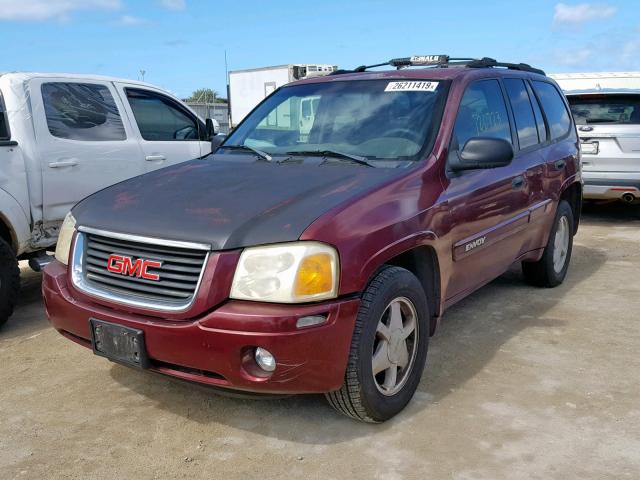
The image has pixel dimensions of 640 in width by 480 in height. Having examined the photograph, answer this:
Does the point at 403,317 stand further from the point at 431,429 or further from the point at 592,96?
the point at 592,96

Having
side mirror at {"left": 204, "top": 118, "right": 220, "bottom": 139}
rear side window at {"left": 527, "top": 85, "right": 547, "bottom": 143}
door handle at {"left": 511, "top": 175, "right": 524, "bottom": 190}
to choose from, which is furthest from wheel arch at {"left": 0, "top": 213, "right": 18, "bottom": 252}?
rear side window at {"left": 527, "top": 85, "right": 547, "bottom": 143}

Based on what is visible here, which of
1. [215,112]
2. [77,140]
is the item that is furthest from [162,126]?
[215,112]

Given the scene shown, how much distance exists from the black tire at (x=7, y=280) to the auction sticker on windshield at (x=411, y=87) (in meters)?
2.83

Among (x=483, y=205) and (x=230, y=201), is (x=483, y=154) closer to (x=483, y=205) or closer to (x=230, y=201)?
(x=483, y=205)

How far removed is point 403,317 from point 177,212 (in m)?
1.23

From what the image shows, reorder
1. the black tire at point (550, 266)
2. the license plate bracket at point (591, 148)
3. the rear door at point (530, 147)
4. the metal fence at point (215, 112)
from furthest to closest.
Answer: the metal fence at point (215, 112), the license plate bracket at point (591, 148), the black tire at point (550, 266), the rear door at point (530, 147)

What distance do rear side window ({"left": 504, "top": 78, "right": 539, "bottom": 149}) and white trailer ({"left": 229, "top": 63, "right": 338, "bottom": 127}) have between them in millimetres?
13199

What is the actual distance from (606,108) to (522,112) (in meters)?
4.38

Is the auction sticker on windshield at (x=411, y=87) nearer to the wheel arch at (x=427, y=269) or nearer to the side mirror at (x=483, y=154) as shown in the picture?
the side mirror at (x=483, y=154)

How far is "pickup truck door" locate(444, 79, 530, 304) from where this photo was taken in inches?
144

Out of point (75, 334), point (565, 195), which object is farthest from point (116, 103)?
point (565, 195)

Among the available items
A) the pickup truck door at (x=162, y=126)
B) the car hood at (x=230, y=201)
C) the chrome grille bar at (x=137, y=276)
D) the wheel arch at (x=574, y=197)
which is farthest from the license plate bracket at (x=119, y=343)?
the wheel arch at (x=574, y=197)

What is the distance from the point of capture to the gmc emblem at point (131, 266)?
9.35ft

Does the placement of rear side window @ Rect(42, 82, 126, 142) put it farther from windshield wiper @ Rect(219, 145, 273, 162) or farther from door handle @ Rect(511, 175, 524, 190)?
door handle @ Rect(511, 175, 524, 190)
